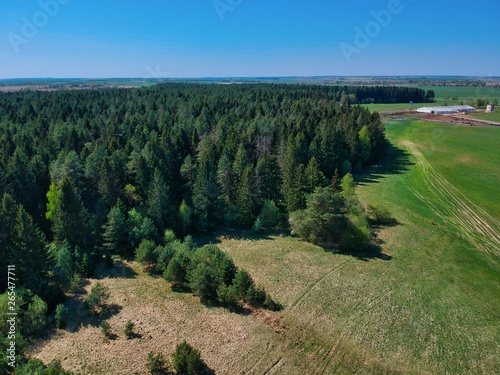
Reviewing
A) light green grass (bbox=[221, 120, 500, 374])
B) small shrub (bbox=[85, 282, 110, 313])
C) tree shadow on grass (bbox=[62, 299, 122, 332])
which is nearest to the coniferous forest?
tree shadow on grass (bbox=[62, 299, 122, 332])

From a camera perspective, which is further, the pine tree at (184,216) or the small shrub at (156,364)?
the pine tree at (184,216)

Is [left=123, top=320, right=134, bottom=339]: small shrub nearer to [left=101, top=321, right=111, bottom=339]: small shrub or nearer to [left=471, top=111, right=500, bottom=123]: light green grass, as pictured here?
[left=101, top=321, right=111, bottom=339]: small shrub

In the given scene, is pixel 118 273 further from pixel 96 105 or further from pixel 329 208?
pixel 96 105

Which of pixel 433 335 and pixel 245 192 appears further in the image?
pixel 245 192

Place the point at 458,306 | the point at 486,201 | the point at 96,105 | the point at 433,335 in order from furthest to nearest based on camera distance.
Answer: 1. the point at 96,105
2. the point at 486,201
3. the point at 458,306
4. the point at 433,335

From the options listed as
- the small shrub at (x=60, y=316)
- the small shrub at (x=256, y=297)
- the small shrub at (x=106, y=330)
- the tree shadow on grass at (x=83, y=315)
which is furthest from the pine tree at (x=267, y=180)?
the small shrub at (x=60, y=316)

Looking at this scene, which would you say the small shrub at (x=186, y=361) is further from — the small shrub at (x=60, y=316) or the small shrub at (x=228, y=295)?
the small shrub at (x=60, y=316)

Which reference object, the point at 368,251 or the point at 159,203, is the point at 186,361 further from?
the point at 368,251

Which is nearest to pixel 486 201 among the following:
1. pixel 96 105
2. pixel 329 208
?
pixel 329 208
